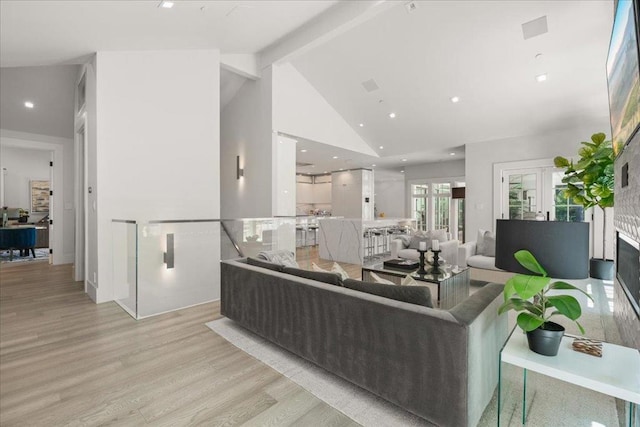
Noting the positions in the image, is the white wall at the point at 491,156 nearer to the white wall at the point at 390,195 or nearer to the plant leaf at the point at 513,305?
the white wall at the point at 390,195

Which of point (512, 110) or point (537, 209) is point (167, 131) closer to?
point (512, 110)

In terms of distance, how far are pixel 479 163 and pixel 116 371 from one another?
7828 millimetres

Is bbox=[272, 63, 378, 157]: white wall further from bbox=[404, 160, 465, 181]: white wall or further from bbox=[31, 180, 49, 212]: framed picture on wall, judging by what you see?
bbox=[31, 180, 49, 212]: framed picture on wall

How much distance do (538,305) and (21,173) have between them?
12.5 meters

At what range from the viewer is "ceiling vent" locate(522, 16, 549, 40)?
4292 mm

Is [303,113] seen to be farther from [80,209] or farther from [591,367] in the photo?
[591,367]

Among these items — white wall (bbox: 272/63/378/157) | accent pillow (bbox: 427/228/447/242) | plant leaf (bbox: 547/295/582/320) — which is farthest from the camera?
white wall (bbox: 272/63/378/157)

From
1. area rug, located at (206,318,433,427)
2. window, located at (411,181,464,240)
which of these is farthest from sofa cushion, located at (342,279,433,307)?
window, located at (411,181,464,240)

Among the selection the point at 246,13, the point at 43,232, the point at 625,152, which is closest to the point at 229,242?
the point at 246,13

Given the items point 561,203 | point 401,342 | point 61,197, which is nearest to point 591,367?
point 401,342

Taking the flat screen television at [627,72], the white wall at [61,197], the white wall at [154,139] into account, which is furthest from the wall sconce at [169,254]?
the white wall at [61,197]

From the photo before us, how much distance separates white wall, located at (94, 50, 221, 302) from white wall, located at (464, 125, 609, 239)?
600cm

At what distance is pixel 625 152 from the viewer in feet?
6.49

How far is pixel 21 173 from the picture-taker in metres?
9.12
